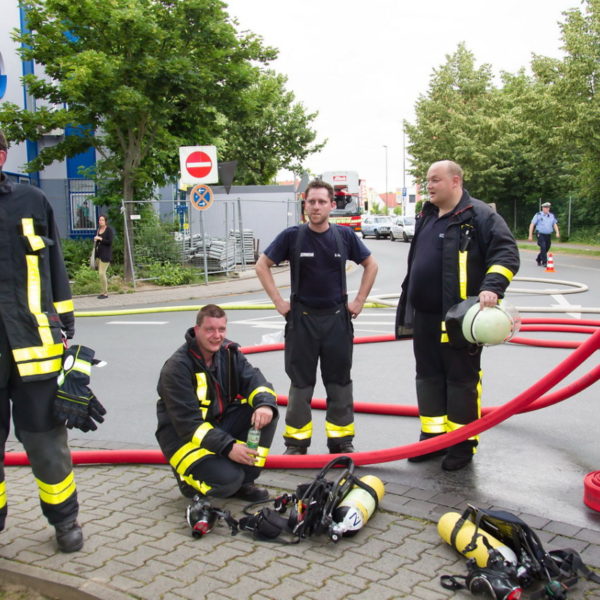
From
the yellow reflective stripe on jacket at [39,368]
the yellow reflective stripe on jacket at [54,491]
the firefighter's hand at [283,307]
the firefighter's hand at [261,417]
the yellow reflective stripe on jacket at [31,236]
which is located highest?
the yellow reflective stripe on jacket at [31,236]

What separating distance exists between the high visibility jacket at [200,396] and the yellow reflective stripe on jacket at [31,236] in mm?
1020

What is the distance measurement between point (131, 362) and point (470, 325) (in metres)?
5.31

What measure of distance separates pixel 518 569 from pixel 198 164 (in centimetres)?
1458

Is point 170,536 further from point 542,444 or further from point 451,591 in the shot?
point 542,444

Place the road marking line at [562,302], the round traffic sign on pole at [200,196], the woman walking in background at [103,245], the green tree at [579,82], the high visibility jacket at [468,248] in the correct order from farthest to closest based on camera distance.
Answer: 1. the green tree at [579,82]
2. the round traffic sign on pole at [200,196]
3. the woman walking in background at [103,245]
4. the road marking line at [562,302]
5. the high visibility jacket at [468,248]

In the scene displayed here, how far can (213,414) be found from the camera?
4223 millimetres

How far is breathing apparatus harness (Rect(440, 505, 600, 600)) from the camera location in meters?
2.95

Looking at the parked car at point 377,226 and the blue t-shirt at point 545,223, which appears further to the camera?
the parked car at point 377,226

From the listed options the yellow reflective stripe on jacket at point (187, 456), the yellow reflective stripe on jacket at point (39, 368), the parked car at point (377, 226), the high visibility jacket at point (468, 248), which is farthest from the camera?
the parked car at point (377, 226)

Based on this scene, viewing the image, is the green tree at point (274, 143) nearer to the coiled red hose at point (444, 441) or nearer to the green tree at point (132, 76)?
the green tree at point (132, 76)

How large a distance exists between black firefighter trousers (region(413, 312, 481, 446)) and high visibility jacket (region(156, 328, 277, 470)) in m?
1.19

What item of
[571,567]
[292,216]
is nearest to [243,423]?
[571,567]

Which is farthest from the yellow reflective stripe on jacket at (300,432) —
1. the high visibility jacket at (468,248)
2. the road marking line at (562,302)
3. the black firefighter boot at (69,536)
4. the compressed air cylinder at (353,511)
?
the road marking line at (562,302)

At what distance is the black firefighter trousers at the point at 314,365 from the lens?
→ 16.3 ft
